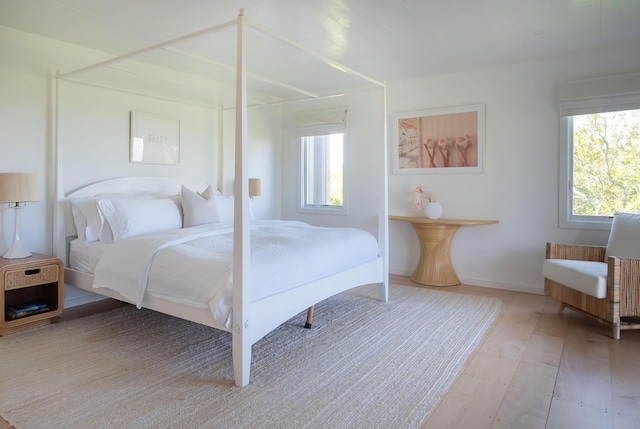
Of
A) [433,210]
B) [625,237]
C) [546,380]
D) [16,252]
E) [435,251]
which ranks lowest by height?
[546,380]

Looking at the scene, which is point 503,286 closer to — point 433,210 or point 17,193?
point 433,210

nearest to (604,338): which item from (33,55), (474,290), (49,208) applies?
(474,290)

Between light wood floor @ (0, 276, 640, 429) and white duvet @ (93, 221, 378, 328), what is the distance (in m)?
0.98

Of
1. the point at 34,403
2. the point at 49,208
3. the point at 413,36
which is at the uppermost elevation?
the point at 413,36

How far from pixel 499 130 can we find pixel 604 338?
2383mm

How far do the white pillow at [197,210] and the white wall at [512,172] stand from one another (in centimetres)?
254

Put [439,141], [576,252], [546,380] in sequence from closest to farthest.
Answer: [546,380], [576,252], [439,141]

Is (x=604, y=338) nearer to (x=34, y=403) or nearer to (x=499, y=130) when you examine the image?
(x=499, y=130)

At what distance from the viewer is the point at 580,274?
10.4 feet

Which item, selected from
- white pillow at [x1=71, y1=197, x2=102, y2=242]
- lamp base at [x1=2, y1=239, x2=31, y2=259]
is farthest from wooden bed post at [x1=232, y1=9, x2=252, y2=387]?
lamp base at [x1=2, y1=239, x2=31, y2=259]

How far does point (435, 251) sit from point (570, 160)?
5.45 feet

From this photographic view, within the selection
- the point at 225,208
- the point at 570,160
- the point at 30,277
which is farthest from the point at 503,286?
the point at 30,277

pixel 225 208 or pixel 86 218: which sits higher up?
pixel 225 208

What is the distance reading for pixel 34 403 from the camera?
2.04 metres
